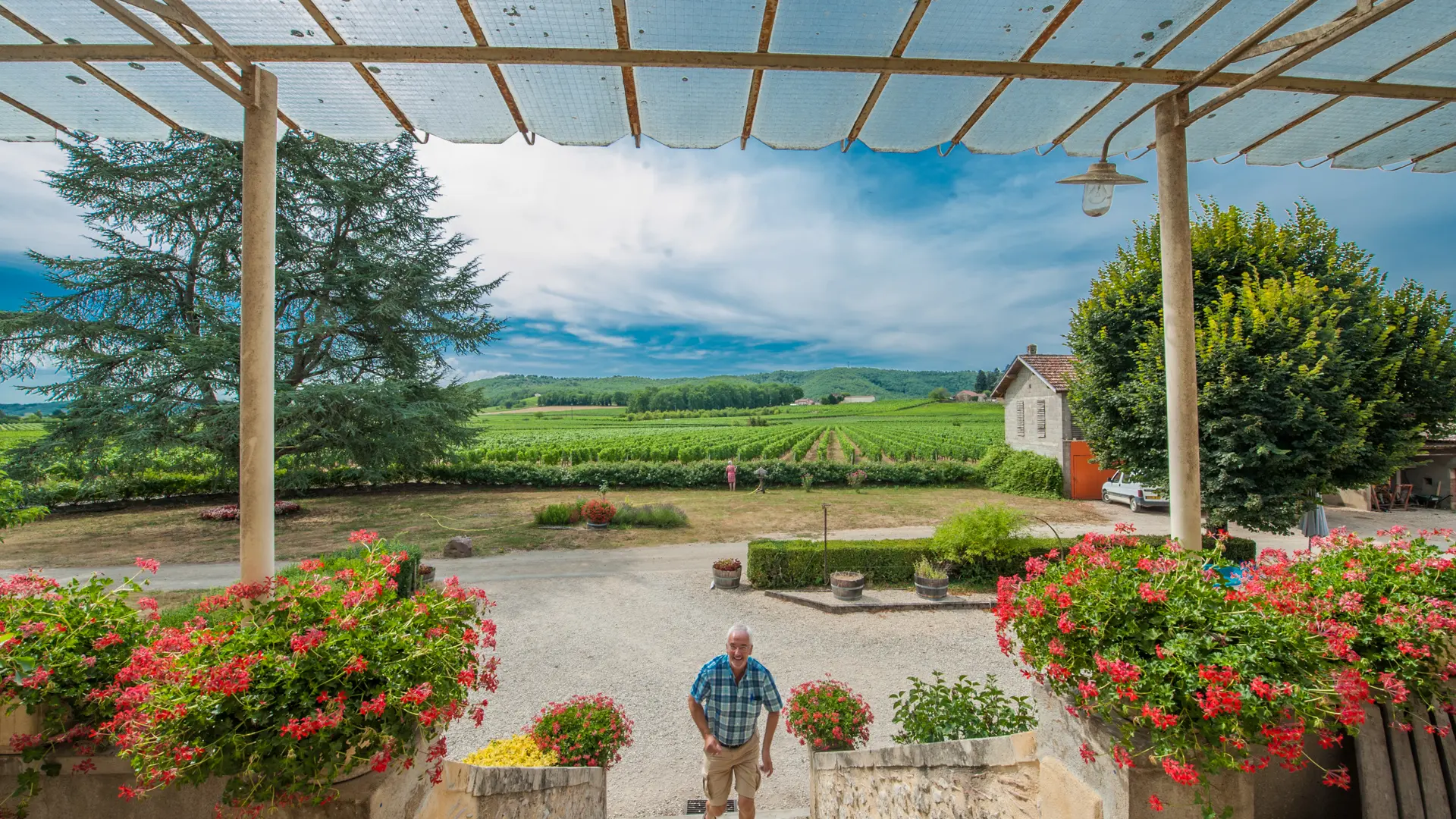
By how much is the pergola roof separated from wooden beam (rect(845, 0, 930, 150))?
0.01m

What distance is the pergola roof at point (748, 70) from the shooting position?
268 cm

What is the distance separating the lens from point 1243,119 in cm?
351

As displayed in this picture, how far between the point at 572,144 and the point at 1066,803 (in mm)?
4128

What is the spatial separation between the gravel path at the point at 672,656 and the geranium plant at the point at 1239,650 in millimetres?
3861

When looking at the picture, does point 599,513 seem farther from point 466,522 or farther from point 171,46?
point 171,46

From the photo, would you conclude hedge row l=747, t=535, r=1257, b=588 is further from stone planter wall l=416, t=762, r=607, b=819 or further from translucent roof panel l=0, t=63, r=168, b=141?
translucent roof panel l=0, t=63, r=168, b=141

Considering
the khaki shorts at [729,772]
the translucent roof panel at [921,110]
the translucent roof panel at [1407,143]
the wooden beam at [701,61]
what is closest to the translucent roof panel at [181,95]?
the wooden beam at [701,61]

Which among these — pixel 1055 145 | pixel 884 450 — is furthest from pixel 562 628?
pixel 884 450

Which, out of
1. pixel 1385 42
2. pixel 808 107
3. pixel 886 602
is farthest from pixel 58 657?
pixel 886 602

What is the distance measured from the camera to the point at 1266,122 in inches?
139

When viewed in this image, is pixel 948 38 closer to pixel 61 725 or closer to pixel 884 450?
pixel 61 725

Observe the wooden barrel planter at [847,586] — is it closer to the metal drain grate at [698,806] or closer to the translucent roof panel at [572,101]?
the metal drain grate at [698,806]

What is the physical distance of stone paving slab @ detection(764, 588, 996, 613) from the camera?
9.83 m

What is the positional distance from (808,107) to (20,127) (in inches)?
183
